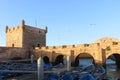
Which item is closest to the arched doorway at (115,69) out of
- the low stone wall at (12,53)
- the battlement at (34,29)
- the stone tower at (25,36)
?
the low stone wall at (12,53)

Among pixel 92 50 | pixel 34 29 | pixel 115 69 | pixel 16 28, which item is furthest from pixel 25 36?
pixel 115 69

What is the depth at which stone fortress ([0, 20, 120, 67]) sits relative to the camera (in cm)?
3030

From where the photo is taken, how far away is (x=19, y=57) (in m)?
38.0

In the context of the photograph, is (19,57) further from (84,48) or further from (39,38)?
(84,48)

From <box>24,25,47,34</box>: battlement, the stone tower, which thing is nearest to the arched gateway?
the stone tower

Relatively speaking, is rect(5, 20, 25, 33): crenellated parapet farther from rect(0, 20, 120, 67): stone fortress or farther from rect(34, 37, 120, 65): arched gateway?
rect(34, 37, 120, 65): arched gateway

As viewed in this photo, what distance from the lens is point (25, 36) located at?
4228cm

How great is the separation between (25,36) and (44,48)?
657 cm

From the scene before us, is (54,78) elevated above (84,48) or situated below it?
below

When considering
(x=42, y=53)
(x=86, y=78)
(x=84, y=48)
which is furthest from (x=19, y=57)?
(x=86, y=78)

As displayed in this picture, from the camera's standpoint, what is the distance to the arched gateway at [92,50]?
2995 cm

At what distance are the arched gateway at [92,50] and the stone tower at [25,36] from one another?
404 centimetres

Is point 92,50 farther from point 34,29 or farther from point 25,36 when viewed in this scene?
point 34,29

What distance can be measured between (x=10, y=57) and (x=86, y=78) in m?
25.3
